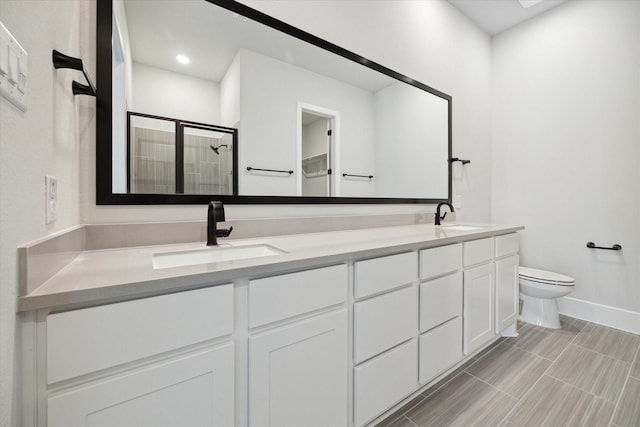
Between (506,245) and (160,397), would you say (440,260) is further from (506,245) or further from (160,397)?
(160,397)

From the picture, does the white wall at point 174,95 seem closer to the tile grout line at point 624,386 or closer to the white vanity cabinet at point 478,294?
the white vanity cabinet at point 478,294

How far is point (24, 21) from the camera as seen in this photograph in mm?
576

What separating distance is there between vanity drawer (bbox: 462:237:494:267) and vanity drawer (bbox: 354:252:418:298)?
1.65 feet

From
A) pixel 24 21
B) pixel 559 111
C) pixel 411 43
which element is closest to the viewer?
pixel 24 21

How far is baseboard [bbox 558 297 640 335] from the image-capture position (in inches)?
84.5

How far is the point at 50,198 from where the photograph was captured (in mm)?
713

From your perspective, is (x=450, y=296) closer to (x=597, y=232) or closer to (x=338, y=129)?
(x=338, y=129)

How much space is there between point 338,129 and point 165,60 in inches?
39.3

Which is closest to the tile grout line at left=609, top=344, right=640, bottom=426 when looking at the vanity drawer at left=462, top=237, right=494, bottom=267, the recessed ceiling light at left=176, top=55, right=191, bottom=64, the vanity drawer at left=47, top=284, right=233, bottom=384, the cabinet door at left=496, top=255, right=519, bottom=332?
the cabinet door at left=496, top=255, right=519, bottom=332

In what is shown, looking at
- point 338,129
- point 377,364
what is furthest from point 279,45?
point 377,364

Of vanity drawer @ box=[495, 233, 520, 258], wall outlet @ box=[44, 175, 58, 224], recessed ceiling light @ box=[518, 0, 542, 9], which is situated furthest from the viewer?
recessed ceiling light @ box=[518, 0, 542, 9]

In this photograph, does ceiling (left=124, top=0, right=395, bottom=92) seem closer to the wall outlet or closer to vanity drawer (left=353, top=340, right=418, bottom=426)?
the wall outlet

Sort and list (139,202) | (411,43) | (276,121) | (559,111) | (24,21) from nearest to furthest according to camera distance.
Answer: (24,21) → (139,202) → (276,121) → (411,43) → (559,111)

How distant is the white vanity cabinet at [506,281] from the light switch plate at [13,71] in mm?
2280
